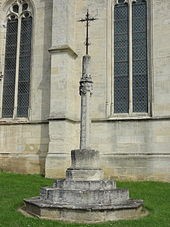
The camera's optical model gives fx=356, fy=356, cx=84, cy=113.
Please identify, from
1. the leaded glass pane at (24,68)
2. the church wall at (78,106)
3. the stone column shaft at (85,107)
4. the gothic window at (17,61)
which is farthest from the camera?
the gothic window at (17,61)

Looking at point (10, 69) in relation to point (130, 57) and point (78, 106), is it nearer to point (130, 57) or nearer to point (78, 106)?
point (78, 106)

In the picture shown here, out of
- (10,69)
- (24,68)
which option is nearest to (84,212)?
(24,68)

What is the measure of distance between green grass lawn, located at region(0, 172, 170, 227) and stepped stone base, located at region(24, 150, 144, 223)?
269 millimetres

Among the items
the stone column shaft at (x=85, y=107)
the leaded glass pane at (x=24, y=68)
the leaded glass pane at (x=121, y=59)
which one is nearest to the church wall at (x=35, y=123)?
the leaded glass pane at (x=24, y=68)

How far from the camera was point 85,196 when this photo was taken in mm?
7574

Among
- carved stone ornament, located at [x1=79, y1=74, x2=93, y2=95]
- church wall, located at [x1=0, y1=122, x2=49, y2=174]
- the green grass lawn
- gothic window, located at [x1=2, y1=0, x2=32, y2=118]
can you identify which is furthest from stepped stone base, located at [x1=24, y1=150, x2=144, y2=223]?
gothic window, located at [x1=2, y1=0, x2=32, y2=118]

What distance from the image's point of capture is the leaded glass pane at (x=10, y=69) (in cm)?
1670

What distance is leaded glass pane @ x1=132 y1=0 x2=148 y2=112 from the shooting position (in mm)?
14812

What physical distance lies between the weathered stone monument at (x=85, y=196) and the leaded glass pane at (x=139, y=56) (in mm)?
6198

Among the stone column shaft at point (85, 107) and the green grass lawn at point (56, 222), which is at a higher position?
the stone column shaft at point (85, 107)

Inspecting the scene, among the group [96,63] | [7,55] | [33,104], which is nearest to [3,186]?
[33,104]

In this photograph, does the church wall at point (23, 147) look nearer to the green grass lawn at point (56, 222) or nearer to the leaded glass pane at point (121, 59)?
the green grass lawn at point (56, 222)

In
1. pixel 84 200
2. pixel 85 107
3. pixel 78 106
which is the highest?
pixel 78 106

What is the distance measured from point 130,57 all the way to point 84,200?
353 inches
